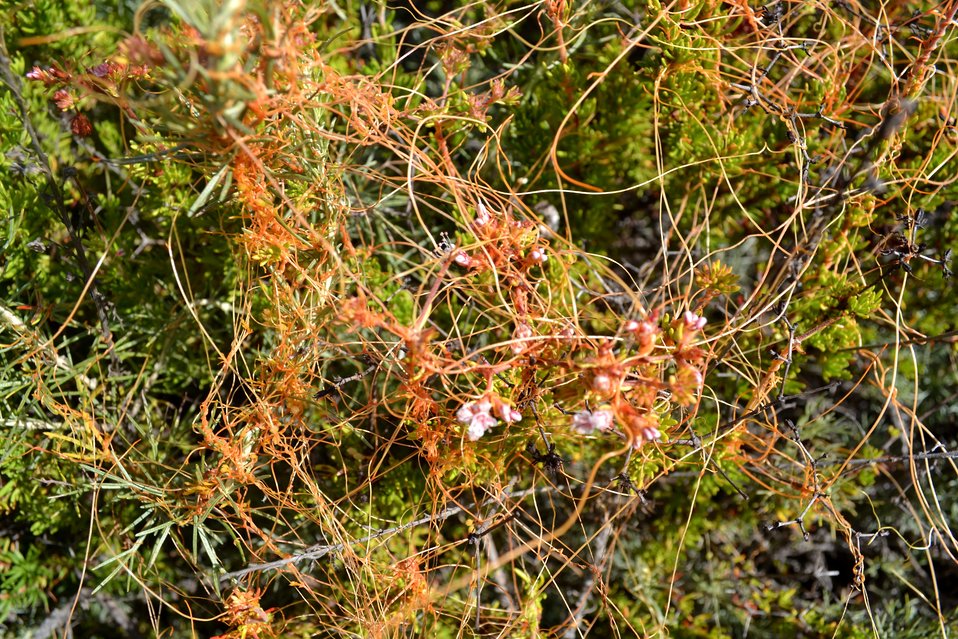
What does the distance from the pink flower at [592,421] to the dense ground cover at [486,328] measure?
0.12 metres

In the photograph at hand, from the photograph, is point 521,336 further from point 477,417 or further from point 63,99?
point 63,99

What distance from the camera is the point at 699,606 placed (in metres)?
1.51

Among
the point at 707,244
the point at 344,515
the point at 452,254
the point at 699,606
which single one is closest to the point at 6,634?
the point at 344,515

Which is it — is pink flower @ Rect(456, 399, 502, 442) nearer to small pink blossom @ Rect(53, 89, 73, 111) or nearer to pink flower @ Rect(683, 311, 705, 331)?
pink flower @ Rect(683, 311, 705, 331)

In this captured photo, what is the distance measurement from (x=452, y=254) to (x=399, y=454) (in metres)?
0.50

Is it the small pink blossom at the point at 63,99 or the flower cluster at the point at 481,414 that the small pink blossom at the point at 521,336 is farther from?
the small pink blossom at the point at 63,99

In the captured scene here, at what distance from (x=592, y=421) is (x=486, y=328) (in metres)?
0.45

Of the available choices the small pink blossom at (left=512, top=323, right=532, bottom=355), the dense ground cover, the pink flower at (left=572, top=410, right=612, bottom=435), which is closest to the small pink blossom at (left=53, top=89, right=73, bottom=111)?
the dense ground cover

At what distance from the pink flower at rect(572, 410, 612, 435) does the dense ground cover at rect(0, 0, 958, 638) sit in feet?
0.39

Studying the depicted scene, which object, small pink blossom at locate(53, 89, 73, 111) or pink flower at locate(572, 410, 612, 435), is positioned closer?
pink flower at locate(572, 410, 612, 435)

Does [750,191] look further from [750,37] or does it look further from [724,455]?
[724,455]

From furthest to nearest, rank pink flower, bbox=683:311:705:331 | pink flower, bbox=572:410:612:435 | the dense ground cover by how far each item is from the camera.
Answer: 1. the dense ground cover
2. pink flower, bbox=683:311:705:331
3. pink flower, bbox=572:410:612:435

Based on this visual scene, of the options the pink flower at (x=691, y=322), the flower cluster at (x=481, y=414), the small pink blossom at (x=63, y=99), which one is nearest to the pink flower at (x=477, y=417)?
the flower cluster at (x=481, y=414)

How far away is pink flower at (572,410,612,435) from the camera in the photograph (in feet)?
2.72
